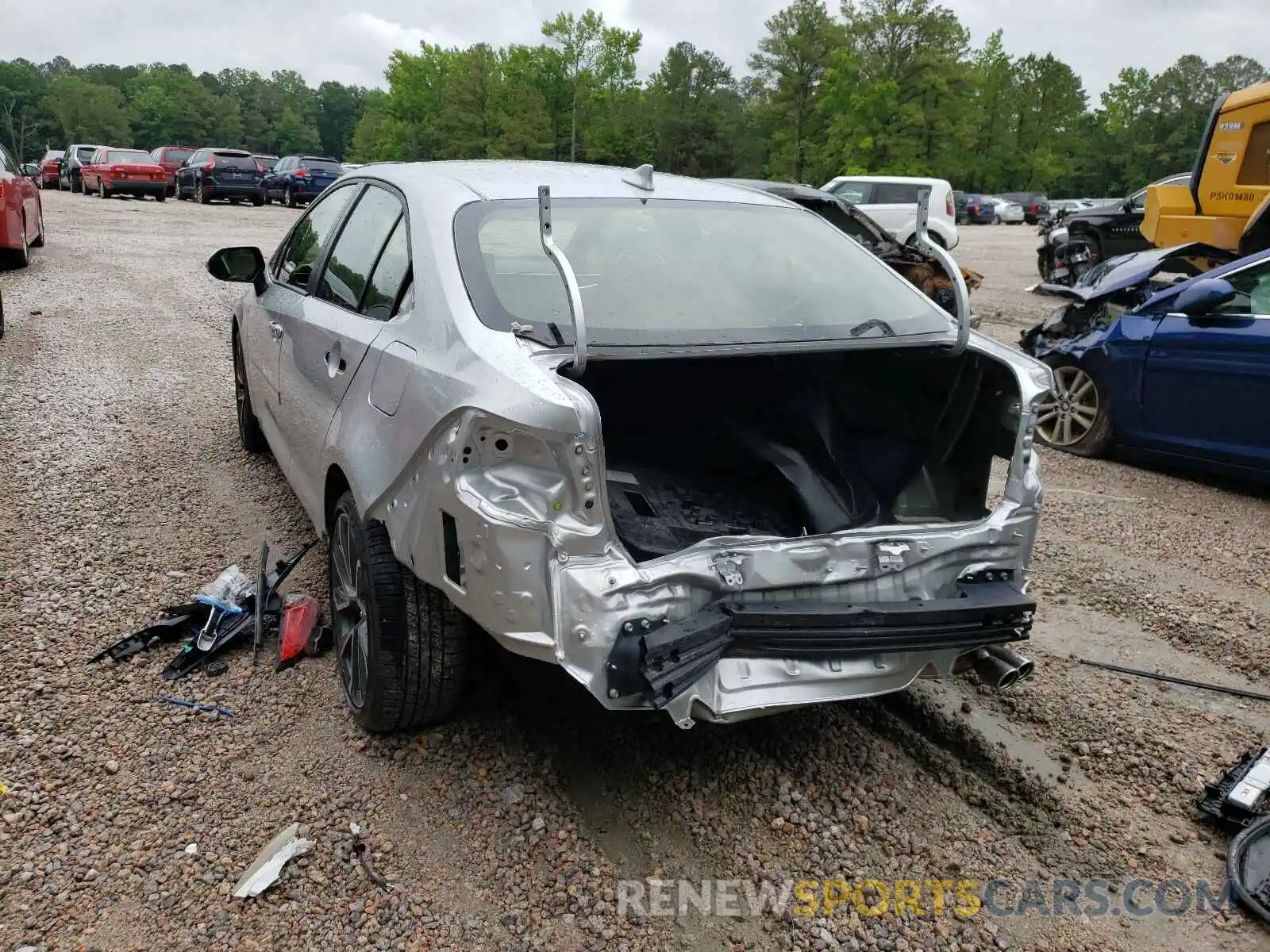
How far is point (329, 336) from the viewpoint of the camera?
3.44m

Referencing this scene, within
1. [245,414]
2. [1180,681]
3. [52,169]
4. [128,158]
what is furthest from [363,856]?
[52,169]

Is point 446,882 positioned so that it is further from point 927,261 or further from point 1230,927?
point 927,261

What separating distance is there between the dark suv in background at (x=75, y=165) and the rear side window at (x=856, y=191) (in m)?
23.7

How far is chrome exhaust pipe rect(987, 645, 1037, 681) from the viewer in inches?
112

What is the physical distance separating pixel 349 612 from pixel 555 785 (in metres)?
0.91

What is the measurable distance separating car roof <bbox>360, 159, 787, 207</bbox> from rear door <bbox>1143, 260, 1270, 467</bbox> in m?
3.33

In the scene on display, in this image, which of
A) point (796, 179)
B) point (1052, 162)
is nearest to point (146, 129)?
point (796, 179)

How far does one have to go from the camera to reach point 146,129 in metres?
106

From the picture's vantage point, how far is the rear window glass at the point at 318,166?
28.6 meters

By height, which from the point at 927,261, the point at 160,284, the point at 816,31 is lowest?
the point at 160,284

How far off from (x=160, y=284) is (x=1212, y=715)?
1245cm

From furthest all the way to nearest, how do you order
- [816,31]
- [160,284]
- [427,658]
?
[816,31] → [160,284] → [427,658]

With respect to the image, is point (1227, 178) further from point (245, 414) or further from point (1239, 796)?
point (245, 414)

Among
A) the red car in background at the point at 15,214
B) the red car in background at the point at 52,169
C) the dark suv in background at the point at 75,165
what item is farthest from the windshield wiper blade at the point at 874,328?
the red car in background at the point at 52,169
